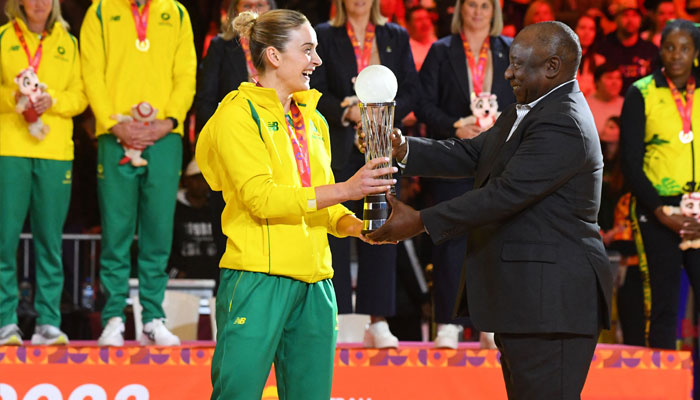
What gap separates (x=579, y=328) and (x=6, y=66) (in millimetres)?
3519

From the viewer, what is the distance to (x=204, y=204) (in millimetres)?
6715

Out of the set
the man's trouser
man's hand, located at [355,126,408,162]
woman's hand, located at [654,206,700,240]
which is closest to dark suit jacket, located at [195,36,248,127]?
the man's trouser

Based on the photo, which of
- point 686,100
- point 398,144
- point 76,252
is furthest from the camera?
point 76,252

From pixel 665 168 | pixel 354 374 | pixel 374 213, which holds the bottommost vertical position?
pixel 354 374

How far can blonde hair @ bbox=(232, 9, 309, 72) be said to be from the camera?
10.4ft

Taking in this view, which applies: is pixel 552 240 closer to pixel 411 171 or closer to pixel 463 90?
pixel 411 171

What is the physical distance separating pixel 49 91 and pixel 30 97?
13cm

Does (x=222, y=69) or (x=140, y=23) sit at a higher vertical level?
(x=140, y=23)

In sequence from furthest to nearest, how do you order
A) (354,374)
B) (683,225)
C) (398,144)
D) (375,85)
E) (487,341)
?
1. (683,225)
2. (487,341)
3. (354,374)
4. (398,144)
5. (375,85)

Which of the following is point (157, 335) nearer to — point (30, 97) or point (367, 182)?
point (30, 97)

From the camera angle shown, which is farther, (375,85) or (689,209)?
(689,209)

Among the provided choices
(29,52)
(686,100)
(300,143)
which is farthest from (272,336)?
(686,100)

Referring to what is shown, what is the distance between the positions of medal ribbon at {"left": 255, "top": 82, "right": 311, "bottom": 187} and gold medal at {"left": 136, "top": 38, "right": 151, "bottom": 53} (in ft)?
6.36

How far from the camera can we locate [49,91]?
491cm
